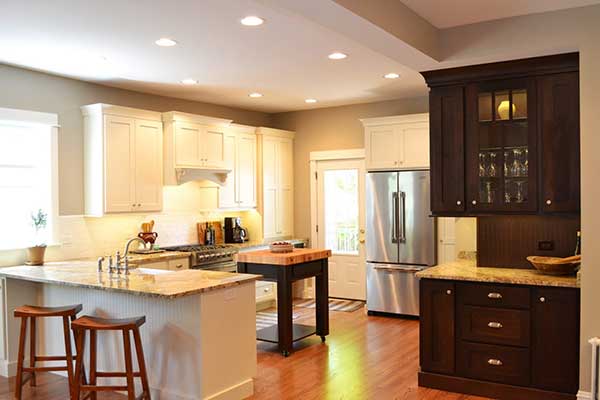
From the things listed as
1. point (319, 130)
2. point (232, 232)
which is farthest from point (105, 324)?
point (319, 130)

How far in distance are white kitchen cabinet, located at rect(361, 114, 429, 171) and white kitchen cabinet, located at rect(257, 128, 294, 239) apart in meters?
1.42

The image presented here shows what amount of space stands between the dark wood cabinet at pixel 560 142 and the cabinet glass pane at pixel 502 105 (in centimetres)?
24

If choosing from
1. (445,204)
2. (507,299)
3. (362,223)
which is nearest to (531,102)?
(445,204)

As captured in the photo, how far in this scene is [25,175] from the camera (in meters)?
5.31

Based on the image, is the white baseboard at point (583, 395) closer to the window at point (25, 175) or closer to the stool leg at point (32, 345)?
the stool leg at point (32, 345)

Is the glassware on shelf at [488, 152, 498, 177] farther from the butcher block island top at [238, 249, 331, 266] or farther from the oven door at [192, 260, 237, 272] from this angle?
the oven door at [192, 260, 237, 272]

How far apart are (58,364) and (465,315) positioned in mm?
3474

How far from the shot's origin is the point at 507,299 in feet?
12.9

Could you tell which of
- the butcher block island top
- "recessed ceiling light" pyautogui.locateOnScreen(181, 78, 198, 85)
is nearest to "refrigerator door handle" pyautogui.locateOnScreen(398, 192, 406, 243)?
the butcher block island top

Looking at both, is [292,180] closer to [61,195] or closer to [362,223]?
[362,223]

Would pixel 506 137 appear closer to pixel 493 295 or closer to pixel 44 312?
pixel 493 295

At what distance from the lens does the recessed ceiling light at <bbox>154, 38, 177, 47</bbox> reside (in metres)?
4.24

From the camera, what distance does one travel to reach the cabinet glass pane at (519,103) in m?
4.03

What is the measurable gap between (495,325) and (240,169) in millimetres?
4163
